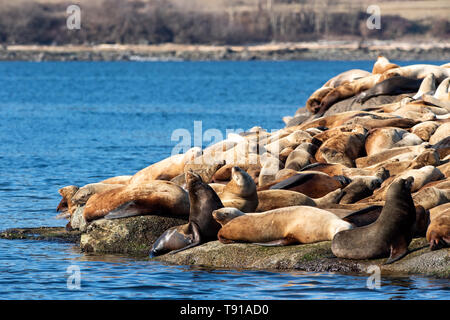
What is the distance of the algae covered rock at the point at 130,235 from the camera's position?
11.8 m

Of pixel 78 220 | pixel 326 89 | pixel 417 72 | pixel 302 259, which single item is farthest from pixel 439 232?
pixel 326 89

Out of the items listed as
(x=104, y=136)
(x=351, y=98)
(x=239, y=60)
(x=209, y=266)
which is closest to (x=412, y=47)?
(x=239, y=60)

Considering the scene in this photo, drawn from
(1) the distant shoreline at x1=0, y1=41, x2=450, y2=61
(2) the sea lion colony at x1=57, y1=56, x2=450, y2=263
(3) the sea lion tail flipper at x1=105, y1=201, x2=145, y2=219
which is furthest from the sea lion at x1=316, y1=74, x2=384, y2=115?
(1) the distant shoreline at x1=0, y1=41, x2=450, y2=61

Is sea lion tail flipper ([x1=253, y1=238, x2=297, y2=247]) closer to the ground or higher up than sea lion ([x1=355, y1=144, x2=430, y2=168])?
closer to the ground

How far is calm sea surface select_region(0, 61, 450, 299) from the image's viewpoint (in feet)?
31.2

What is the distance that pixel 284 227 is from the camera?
34.9ft

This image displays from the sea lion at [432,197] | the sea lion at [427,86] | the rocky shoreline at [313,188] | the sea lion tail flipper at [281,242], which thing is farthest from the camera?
A: the sea lion at [427,86]

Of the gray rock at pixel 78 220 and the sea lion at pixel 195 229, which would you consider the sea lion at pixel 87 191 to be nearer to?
the gray rock at pixel 78 220

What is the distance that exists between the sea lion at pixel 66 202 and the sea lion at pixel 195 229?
3.39 metres

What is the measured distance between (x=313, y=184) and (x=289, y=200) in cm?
87

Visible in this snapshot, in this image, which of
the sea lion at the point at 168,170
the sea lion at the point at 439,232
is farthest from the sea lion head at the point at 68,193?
the sea lion at the point at 439,232

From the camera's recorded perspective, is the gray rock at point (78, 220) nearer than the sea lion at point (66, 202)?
Yes

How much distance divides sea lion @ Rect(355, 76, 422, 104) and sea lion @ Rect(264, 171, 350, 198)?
272 inches

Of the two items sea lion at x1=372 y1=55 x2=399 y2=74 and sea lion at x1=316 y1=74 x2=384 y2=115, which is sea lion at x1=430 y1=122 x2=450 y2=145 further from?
sea lion at x1=372 y1=55 x2=399 y2=74
